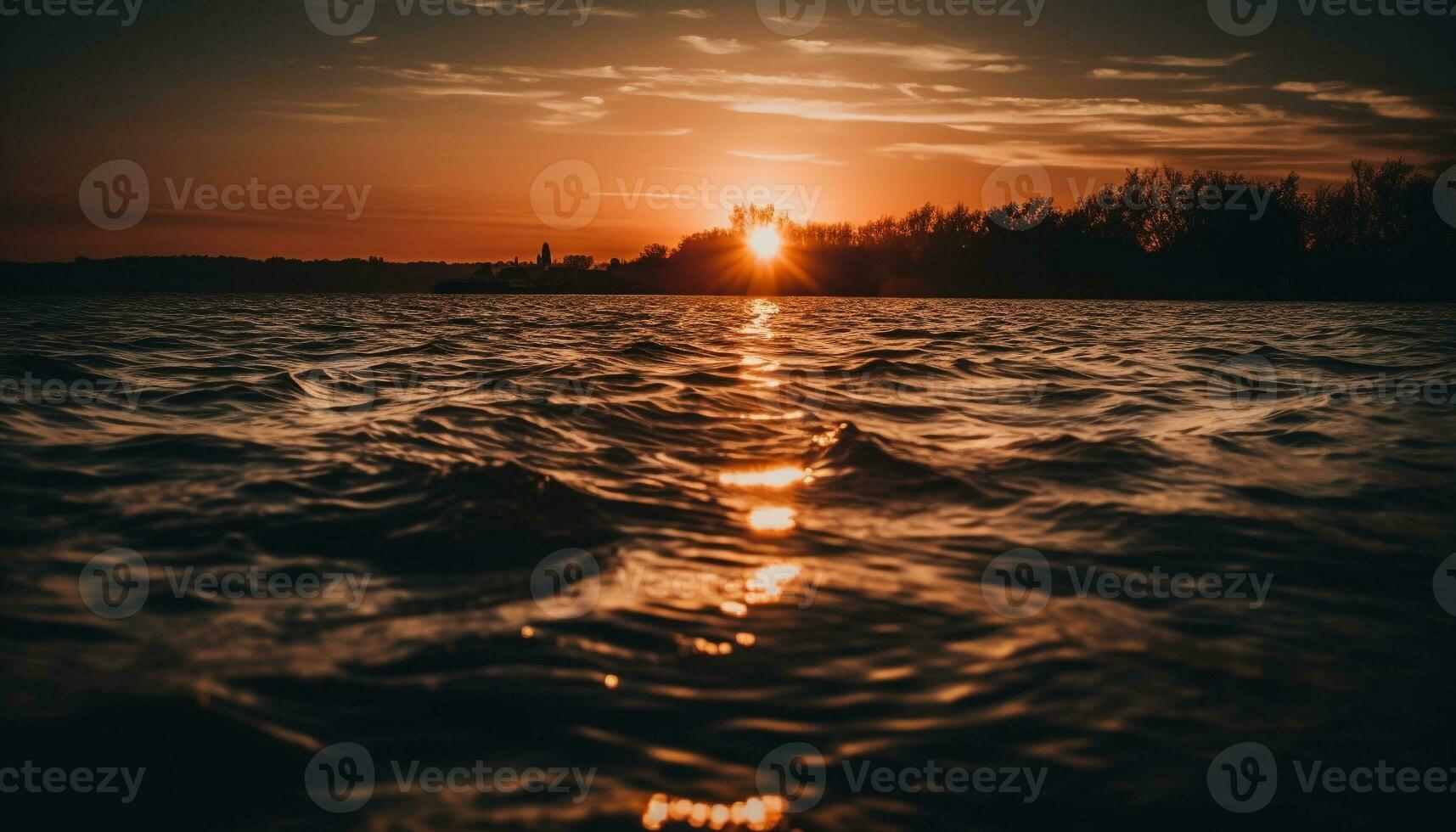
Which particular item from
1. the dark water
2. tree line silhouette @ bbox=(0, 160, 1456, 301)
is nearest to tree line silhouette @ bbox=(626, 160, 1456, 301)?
tree line silhouette @ bbox=(0, 160, 1456, 301)

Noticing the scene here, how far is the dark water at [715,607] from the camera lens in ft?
11.0

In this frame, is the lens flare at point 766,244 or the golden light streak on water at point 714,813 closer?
the golden light streak on water at point 714,813

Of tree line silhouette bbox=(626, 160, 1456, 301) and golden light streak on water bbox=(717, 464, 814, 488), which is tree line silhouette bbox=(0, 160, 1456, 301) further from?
golden light streak on water bbox=(717, 464, 814, 488)

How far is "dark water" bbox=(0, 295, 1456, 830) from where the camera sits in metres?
3.35

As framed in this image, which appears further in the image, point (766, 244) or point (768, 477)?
point (766, 244)

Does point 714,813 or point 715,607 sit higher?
point 715,607

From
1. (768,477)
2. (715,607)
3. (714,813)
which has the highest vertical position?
(768,477)

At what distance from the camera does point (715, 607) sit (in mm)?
4910

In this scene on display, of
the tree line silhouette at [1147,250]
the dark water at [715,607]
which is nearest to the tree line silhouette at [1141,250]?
the tree line silhouette at [1147,250]

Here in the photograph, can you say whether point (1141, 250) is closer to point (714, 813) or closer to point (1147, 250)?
point (1147, 250)

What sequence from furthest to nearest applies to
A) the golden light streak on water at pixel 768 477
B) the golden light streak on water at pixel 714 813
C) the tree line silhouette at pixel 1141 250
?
the tree line silhouette at pixel 1141 250, the golden light streak on water at pixel 768 477, the golden light streak on water at pixel 714 813

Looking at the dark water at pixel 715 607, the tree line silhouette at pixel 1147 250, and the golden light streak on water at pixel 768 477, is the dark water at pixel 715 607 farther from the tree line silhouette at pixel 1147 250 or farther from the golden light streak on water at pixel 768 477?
the tree line silhouette at pixel 1147 250

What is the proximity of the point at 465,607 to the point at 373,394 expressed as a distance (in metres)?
8.77

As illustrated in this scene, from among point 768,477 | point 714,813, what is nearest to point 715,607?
point 714,813
